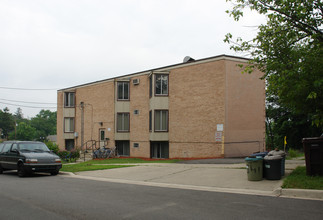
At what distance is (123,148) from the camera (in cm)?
2778

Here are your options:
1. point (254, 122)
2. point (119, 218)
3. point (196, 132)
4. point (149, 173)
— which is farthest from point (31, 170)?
point (254, 122)

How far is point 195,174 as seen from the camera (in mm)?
12320

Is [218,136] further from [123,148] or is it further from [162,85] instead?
[123,148]

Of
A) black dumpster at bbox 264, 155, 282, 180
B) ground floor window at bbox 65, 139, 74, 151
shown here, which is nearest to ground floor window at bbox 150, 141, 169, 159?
ground floor window at bbox 65, 139, 74, 151

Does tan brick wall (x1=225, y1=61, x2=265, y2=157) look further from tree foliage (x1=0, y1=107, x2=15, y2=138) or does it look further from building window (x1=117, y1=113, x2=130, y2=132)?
tree foliage (x1=0, y1=107, x2=15, y2=138)

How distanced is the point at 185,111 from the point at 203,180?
443 inches

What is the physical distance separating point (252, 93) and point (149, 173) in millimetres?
10696

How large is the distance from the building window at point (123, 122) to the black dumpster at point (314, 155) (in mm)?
19102

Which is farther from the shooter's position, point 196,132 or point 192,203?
point 196,132

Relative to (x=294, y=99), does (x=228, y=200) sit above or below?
below

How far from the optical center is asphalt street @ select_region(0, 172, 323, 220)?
6.27 m

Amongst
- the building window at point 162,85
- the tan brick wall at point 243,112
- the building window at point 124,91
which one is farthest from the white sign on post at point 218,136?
the building window at point 124,91

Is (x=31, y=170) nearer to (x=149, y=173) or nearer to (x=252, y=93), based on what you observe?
(x=149, y=173)

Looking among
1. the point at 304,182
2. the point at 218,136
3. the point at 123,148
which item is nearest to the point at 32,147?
the point at 218,136
